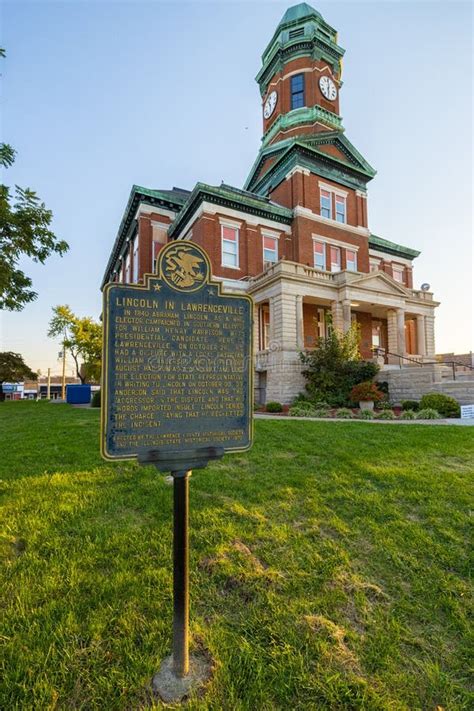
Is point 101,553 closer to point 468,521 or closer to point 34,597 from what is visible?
point 34,597

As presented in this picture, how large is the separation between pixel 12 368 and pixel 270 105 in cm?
3716

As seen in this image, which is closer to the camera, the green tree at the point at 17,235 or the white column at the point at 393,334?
the green tree at the point at 17,235

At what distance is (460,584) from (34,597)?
3.79m

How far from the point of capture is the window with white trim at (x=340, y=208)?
26969mm

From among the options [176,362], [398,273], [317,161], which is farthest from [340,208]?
[176,362]

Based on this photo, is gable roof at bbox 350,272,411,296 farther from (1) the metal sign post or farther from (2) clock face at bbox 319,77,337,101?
(1) the metal sign post

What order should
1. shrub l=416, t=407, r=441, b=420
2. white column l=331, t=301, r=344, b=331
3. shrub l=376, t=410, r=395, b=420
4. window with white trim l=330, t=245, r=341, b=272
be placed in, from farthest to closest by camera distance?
window with white trim l=330, t=245, r=341, b=272 < white column l=331, t=301, r=344, b=331 < shrub l=376, t=410, r=395, b=420 < shrub l=416, t=407, r=441, b=420

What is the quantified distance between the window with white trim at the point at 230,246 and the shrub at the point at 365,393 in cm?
1226

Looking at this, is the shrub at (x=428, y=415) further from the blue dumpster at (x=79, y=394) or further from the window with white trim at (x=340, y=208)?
the blue dumpster at (x=79, y=394)

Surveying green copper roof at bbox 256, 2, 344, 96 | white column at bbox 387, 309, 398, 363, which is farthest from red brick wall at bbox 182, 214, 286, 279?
green copper roof at bbox 256, 2, 344, 96

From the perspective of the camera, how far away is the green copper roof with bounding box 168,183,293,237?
22234mm

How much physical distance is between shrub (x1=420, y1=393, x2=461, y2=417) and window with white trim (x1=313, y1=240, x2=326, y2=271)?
14017 mm

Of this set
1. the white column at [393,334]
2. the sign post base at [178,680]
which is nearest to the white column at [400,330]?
the white column at [393,334]

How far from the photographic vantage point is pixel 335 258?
26.5 meters
